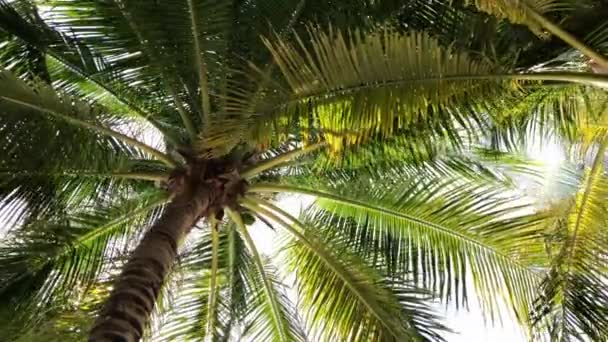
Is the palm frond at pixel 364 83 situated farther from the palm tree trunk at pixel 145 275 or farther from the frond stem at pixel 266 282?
the frond stem at pixel 266 282

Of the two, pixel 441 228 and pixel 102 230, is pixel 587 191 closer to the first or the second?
pixel 441 228

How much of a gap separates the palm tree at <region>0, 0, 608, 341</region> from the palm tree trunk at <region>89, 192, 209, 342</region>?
2cm

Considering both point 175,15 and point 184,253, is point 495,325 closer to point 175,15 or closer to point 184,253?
point 184,253

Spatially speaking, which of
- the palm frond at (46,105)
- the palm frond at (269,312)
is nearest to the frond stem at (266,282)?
the palm frond at (269,312)

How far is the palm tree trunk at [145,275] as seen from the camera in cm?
443

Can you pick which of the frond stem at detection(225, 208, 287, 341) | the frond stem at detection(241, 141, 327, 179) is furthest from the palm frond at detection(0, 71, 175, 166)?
the frond stem at detection(225, 208, 287, 341)

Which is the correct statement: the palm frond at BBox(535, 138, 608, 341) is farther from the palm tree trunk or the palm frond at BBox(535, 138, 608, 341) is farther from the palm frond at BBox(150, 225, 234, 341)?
the palm frond at BBox(150, 225, 234, 341)

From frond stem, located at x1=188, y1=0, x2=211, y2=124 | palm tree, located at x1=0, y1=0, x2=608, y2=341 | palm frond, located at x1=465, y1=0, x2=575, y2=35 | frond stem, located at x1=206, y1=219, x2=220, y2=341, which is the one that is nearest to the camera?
palm frond, located at x1=465, y1=0, x2=575, y2=35

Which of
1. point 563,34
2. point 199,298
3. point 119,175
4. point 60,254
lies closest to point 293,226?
point 199,298

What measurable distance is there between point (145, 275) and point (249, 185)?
6.14 ft

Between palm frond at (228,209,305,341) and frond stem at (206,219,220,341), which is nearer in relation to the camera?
frond stem at (206,219,220,341)

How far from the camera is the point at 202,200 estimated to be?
6039 mm

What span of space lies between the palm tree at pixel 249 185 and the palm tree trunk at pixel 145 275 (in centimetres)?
2

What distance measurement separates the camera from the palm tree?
5.51 meters
